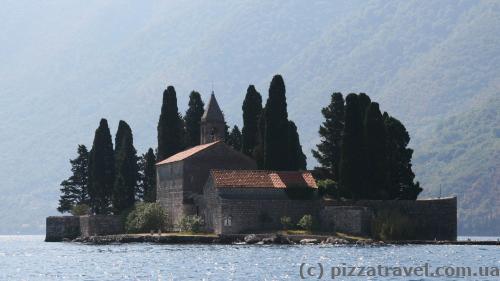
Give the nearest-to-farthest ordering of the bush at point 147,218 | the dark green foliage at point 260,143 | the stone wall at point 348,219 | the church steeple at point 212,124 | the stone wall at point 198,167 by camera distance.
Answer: the stone wall at point 348,219 → the bush at point 147,218 → the dark green foliage at point 260,143 → the stone wall at point 198,167 → the church steeple at point 212,124

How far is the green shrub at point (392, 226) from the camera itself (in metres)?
94.3

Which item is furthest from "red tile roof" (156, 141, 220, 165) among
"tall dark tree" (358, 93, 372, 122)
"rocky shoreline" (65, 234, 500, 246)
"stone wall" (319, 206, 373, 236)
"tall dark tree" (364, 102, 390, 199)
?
"tall dark tree" (364, 102, 390, 199)

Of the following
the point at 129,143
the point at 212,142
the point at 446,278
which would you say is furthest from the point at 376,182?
the point at 446,278

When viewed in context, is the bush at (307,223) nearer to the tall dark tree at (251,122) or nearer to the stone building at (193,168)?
the stone building at (193,168)

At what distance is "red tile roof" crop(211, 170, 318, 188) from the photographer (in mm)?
99750

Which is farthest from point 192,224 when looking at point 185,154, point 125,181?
point 125,181

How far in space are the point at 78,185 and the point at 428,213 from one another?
149 feet

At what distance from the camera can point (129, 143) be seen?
118188 mm

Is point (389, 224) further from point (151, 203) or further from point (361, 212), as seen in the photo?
point (151, 203)

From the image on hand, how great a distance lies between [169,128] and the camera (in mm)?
116250

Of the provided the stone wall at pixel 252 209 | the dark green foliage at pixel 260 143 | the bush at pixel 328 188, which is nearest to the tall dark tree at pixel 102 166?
the dark green foliage at pixel 260 143

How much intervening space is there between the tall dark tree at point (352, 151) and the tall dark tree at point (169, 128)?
22831mm

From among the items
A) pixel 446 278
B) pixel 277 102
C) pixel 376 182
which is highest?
pixel 277 102

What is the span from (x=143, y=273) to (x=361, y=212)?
104ft
